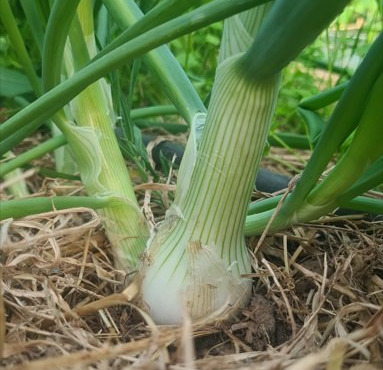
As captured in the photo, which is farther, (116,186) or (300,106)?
(300,106)

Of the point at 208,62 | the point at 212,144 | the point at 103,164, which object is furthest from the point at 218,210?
the point at 208,62

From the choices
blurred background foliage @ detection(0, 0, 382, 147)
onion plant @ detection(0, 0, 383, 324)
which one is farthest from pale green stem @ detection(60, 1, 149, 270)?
Result: blurred background foliage @ detection(0, 0, 382, 147)

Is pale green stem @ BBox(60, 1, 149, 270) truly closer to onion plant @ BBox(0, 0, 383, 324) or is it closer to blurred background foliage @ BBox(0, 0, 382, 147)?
onion plant @ BBox(0, 0, 383, 324)

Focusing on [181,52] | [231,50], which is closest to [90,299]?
[231,50]

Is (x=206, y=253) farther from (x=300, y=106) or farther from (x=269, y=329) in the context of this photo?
(x=300, y=106)

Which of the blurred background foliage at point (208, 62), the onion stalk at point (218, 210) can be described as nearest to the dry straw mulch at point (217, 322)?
the onion stalk at point (218, 210)

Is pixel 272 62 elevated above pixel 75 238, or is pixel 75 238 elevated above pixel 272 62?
pixel 272 62

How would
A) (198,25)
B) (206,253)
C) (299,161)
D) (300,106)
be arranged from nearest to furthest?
(198,25) < (206,253) < (300,106) < (299,161)
